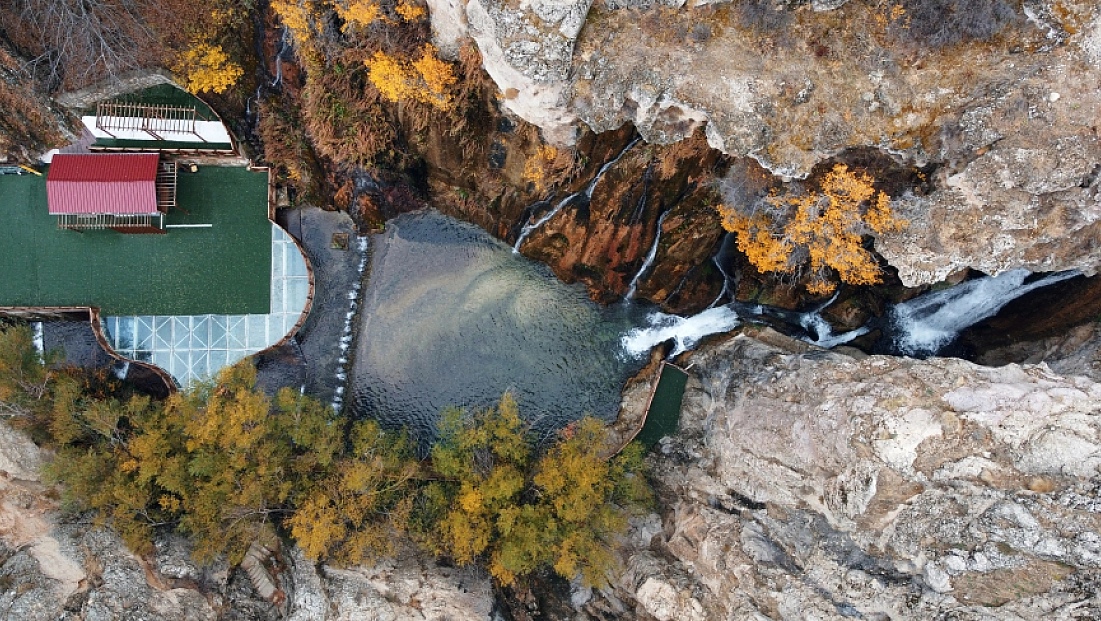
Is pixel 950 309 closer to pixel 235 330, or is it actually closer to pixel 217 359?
pixel 235 330

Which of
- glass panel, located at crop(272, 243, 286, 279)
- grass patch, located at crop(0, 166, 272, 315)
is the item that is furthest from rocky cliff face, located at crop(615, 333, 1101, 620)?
grass patch, located at crop(0, 166, 272, 315)

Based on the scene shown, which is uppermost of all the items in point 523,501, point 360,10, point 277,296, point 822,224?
point 360,10

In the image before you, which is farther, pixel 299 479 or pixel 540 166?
pixel 540 166

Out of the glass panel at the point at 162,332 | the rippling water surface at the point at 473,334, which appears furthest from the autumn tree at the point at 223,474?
the rippling water surface at the point at 473,334

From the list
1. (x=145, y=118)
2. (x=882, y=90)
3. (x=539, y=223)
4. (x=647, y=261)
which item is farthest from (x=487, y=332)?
(x=882, y=90)

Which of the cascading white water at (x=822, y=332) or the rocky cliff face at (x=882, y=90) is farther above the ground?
the rocky cliff face at (x=882, y=90)

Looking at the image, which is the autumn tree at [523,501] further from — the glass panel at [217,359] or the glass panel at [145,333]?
the glass panel at [145,333]
